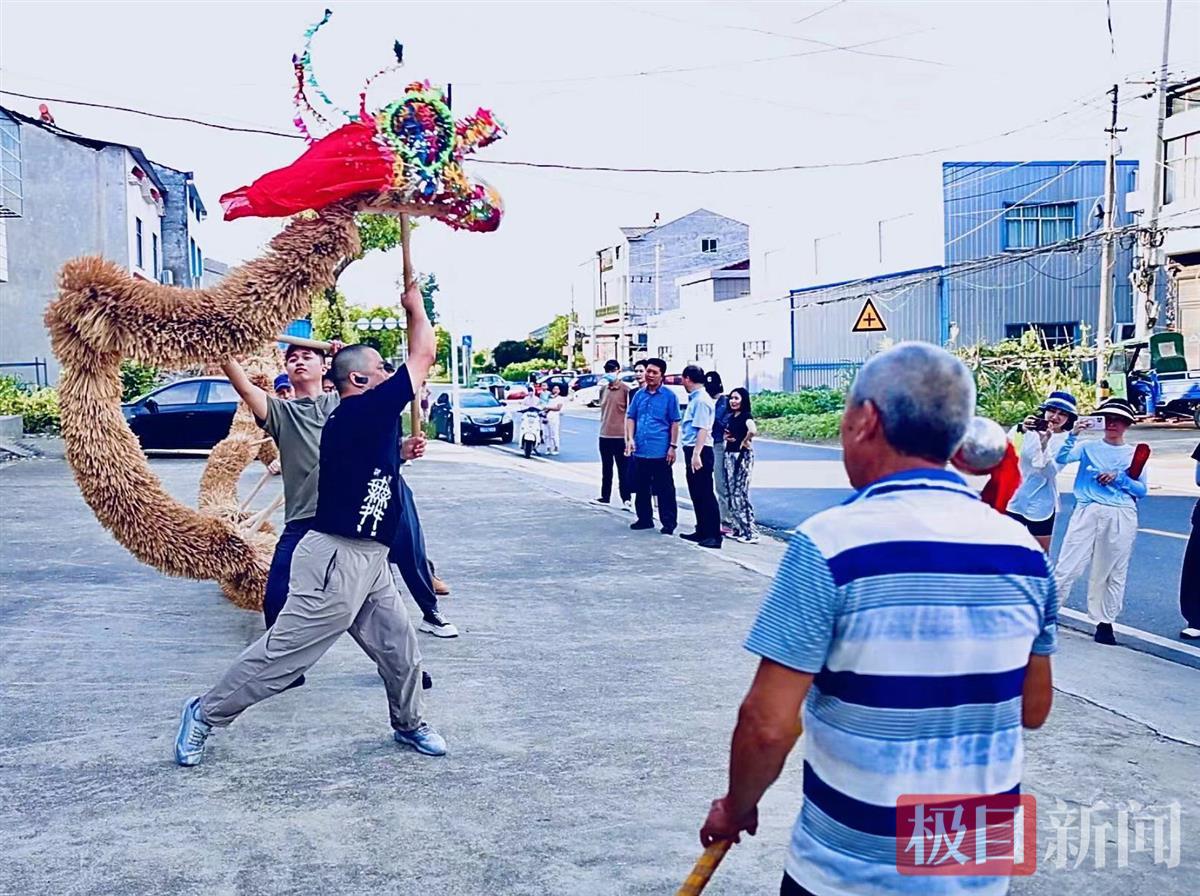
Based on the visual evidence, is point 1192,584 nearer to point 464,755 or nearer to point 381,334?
point 464,755

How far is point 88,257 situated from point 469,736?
2942mm

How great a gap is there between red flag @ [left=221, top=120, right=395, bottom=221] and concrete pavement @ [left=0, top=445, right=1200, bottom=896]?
95.4 inches

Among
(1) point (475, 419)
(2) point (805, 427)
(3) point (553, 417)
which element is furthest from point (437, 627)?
(2) point (805, 427)

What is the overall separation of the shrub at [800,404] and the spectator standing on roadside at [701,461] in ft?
70.6

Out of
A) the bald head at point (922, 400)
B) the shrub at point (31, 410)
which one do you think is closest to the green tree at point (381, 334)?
the shrub at point (31, 410)

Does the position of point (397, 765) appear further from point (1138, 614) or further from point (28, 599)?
point (1138, 614)

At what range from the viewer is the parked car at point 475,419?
99.0 ft

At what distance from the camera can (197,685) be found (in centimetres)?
675

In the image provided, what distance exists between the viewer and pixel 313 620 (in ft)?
16.8

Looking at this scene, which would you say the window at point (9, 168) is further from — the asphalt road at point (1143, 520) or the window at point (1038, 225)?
the window at point (1038, 225)

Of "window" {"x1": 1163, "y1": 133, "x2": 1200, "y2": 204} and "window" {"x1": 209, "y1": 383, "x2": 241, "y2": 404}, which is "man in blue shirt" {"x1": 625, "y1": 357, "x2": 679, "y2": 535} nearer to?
"window" {"x1": 209, "y1": 383, "x2": 241, "y2": 404}

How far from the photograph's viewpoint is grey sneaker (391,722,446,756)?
18.1 feet

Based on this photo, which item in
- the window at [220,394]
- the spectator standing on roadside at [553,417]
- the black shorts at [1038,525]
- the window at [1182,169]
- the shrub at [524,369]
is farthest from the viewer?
the shrub at [524,369]

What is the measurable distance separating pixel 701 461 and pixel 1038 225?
29.3m
